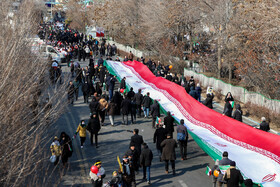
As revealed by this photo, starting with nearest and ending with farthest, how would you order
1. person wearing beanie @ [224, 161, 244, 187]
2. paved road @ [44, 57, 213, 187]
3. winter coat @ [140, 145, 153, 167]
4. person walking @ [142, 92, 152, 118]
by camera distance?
person wearing beanie @ [224, 161, 244, 187], winter coat @ [140, 145, 153, 167], paved road @ [44, 57, 213, 187], person walking @ [142, 92, 152, 118]

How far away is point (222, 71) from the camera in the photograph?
33750mm

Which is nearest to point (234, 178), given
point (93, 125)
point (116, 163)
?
point (116, 163)

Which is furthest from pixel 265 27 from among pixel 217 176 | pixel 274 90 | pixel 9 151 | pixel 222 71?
pixel 9 151

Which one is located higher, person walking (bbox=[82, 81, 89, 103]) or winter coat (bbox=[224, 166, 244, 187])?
person walking (bbox=[82, 81, 89, 103])

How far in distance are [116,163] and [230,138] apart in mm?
4113

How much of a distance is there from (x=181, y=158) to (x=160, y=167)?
3.78 ft

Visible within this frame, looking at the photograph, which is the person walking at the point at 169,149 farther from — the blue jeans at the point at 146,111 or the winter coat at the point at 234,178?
the blue jeans at the point at 146,111

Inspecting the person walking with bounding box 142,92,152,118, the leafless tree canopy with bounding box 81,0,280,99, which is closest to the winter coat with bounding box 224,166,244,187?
the person walking with bounding box 142,92,152,118

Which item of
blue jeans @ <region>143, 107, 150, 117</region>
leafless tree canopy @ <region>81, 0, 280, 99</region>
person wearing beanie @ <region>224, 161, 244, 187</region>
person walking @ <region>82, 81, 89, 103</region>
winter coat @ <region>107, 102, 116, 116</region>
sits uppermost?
leafless tree canopy @ <region>81, 0, 280, 99</region>

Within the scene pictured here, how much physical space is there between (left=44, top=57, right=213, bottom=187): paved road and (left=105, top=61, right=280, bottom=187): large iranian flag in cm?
79

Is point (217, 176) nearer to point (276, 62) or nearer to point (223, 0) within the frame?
point (276, 62)

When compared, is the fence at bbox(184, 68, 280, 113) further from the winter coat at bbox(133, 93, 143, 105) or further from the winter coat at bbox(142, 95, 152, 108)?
the winter coat at bbox(133, 93, 143, 105)

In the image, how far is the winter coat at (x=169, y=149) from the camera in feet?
43.5

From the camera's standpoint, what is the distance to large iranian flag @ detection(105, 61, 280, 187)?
11922 mm
